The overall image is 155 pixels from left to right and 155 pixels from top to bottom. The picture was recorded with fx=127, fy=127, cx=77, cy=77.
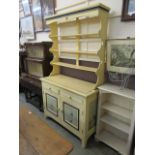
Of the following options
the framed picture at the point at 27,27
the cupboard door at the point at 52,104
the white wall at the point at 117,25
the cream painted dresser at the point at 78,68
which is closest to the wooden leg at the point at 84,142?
the cream painted dresser at the point at 78,68

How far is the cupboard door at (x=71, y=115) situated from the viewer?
1.82 metres

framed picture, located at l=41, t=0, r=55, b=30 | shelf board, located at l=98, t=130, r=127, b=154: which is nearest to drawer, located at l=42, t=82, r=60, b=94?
shelf board, located at l=98, t=130, r=127, b=154

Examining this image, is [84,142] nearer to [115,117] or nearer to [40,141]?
[115,117]

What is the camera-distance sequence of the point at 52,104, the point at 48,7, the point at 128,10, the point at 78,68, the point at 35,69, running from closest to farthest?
the point at 128,10 → the point at 78,68 → the point at 52,104 → the point at 48,7 → the point at 35,69

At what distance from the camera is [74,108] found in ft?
5.93

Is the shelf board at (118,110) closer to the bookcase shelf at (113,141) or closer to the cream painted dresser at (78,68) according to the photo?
the cream painted dresser at (78,68)

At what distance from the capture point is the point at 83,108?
1662 mm

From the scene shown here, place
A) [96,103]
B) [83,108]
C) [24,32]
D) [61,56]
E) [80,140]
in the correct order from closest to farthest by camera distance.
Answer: [83,108]
[96,103]
[80,140]
[61,56]
[24,32]

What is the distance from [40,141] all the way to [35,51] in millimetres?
2026

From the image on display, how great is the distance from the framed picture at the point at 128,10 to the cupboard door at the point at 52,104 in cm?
153

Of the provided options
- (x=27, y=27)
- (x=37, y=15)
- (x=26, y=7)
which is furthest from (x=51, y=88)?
(x=26, y=7)
